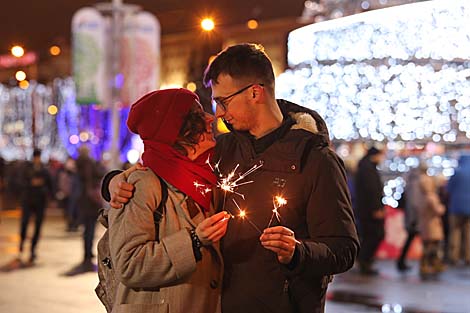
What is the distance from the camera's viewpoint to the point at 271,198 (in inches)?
149

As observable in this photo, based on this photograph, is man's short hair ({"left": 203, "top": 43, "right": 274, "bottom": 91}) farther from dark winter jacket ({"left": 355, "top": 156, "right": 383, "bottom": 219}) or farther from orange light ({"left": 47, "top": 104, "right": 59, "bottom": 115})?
orange light ({"left": 47, "top": 104, "right": 59, "bottom": 115})

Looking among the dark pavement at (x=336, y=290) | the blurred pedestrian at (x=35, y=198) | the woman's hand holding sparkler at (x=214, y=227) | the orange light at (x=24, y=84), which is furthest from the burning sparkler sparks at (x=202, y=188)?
the orange light at (x=24, y=84)

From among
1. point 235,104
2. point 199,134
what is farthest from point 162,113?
point 235,104

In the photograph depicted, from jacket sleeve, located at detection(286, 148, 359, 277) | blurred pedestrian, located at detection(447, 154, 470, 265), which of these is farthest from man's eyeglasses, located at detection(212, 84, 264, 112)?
blurred pedestrian, located at detection(447, 154, 470, 265)

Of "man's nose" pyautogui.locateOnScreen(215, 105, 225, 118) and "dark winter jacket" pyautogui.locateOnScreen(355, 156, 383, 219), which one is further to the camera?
"dark winter jacket" pyautogui.locateOnScreen(355, 156, 383, 219)

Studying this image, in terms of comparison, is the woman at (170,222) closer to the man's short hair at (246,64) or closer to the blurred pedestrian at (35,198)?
the man's short hair at (246,64)

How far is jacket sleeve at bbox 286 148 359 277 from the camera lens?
3.67m

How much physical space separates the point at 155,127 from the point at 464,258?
42.8ft

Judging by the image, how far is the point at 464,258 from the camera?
16.0 m

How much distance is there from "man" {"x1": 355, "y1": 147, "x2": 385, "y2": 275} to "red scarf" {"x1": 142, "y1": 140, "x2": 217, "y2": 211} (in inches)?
410

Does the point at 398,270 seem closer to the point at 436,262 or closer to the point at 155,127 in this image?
the point at 436,262

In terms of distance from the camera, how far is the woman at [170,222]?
3674mm

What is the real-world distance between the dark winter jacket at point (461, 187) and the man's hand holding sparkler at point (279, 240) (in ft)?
41.2

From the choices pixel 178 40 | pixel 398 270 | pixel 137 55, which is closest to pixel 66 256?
pixel 137 55
